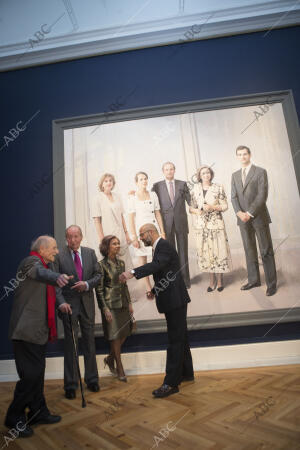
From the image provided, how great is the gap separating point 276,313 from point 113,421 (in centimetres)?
245

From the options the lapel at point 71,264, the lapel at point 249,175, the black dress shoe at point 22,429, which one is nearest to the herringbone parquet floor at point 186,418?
the black dress shoe at point 22,429

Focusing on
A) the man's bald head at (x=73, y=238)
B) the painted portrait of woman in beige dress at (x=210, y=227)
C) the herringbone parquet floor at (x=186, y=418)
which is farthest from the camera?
the painted portrait of woman in beige dress at (x=210, y=227)

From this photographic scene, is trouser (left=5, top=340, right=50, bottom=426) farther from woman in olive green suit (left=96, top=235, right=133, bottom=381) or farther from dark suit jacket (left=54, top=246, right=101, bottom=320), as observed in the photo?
woman in olive green suit (left=96, top=235, right=133, bottom=381)

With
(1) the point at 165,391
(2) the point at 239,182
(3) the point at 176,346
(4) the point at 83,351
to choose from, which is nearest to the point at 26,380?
(4) the point at 83,351

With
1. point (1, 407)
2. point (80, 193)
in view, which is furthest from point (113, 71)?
point (1, 407)

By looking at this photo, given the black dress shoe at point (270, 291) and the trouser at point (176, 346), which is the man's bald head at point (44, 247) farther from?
the black dress shoe at point (270, 291)

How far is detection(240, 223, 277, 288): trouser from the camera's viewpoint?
4074mm

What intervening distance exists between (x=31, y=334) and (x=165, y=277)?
4.54ft

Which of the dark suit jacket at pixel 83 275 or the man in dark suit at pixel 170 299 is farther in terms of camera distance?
the dark suit jacket at pixel 83 275

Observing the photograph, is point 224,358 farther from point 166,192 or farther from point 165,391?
point 166,192

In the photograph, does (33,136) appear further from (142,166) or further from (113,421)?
(113,421)

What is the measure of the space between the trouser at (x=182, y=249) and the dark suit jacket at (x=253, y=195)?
0.78 m

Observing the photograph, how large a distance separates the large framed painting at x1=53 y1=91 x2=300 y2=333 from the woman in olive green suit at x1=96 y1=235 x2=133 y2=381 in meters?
0.38

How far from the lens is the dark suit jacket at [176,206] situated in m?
4.31
